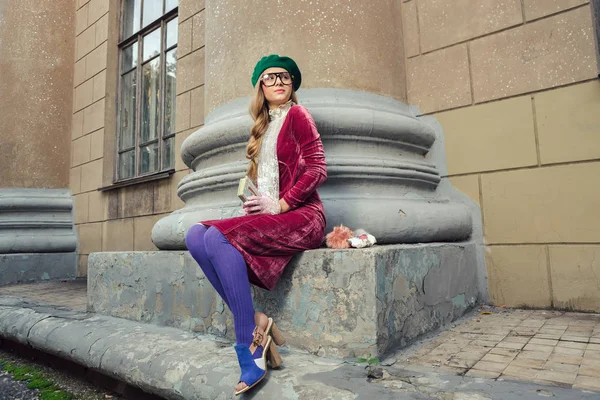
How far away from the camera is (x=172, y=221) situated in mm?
2725

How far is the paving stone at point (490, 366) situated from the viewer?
5.23ft

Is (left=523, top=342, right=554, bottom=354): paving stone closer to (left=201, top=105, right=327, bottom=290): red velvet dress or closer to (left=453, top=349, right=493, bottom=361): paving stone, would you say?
(left=453, top=349, right=493, bottom=361): paving stone

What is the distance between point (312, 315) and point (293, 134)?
83 cm

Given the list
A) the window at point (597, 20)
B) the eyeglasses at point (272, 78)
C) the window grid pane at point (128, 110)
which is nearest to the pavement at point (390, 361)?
the eyeglasses at point (272, 78)

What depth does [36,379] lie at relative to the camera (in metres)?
2.51

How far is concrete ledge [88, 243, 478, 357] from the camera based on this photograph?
5.73 ft

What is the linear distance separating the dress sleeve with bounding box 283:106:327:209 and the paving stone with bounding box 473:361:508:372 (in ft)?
3.17

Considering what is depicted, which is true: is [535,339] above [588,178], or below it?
below

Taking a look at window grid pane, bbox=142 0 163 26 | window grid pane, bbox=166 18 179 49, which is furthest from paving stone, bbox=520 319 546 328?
window grid pane, bbox=142 0 163 26

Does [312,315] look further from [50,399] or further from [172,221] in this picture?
[50,399]

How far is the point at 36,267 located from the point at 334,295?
18.6ft

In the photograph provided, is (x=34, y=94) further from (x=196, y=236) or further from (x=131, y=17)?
(x=196, y=236)

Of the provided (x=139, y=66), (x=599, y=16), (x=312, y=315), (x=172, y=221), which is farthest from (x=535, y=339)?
(x=139, y=66)

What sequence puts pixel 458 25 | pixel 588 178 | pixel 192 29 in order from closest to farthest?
1. pixel 588 178
2. pixel 458 25
3. pixel 192 29
